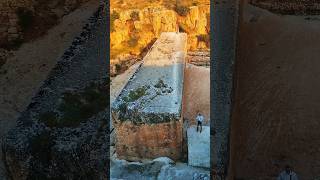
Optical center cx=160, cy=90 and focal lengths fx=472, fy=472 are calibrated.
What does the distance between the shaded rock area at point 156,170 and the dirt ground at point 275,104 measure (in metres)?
1.65

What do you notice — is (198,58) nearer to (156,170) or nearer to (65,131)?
(156,170)

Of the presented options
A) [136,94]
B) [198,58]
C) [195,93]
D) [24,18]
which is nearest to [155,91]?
[136,94]

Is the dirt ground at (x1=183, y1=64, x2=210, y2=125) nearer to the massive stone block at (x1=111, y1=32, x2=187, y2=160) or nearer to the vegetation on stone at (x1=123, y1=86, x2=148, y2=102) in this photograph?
the massive stone block at (x1=111, y1=32, x2=187, y2=160)

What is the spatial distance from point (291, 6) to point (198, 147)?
3.25 m

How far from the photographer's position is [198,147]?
8.97 m

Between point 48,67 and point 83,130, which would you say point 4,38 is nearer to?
point 48,67

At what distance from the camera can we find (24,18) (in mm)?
5738

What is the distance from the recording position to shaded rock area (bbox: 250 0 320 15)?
9.01 metres

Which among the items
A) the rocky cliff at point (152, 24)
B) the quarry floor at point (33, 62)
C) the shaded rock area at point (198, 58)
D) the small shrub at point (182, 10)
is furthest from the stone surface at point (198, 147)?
the small shrub at point (182, 10)

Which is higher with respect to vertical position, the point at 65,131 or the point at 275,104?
the point at 65,131

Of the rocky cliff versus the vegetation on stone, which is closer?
the vegetation on stone

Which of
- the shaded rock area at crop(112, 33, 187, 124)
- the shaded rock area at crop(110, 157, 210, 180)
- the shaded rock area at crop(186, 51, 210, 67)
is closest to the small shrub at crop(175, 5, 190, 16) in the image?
the shaded rock area at crop(186, 51, 210, 67)

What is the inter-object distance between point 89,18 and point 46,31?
1.95 ft

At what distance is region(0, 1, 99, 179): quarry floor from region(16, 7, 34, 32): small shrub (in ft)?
Result: 0.72
